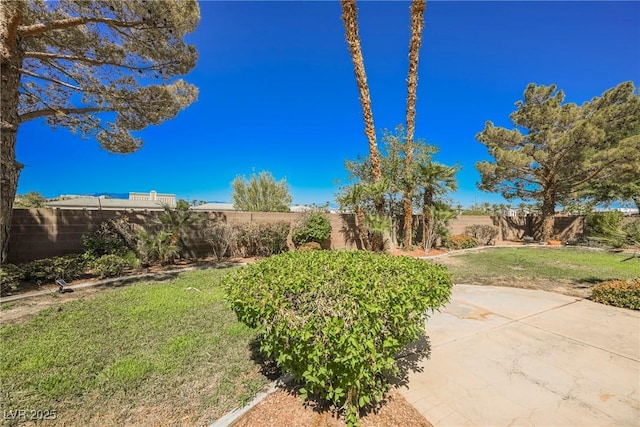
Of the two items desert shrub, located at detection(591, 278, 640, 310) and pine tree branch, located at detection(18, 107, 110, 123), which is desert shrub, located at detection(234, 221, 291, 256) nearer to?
pine tree branch, located at detection(18, 107, 110, 123)

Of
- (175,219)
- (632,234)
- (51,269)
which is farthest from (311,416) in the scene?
(175,219)

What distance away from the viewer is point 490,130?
52.1ft

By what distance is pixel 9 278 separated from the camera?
529cm

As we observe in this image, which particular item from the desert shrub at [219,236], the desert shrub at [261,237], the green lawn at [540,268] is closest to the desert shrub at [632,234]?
the green lawn at [540,268]

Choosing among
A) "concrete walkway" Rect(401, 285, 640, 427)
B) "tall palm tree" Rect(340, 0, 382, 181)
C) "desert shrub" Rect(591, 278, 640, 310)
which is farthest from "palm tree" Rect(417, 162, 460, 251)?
"concrete walkway" Rect(401, 285, 640, 427)

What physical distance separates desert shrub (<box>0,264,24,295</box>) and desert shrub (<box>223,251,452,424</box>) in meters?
6.16

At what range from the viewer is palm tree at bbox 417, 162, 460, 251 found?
1117 centimetres

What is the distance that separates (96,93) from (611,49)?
15634 mm

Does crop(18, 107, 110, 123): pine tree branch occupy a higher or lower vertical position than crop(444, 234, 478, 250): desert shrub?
higher

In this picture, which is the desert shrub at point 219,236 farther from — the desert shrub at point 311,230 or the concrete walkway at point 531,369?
the concrete walkway at point 531,369

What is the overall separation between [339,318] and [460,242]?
43.6 ft

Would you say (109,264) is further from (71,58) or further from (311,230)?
(311,230)

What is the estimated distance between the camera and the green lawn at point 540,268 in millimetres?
6879

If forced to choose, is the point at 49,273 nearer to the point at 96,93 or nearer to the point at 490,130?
the point at 96,93
